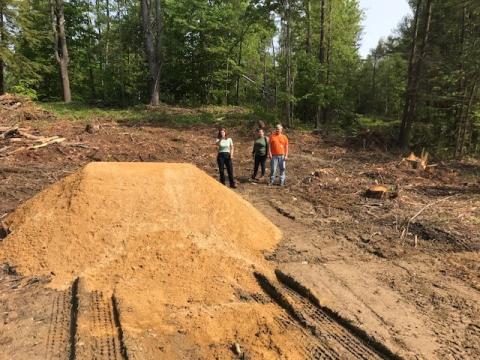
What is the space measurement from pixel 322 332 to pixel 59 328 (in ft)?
10.2

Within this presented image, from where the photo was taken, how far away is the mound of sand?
524cm

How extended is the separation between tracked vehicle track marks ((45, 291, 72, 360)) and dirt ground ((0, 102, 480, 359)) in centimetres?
2

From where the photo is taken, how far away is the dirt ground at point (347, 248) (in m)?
5.10

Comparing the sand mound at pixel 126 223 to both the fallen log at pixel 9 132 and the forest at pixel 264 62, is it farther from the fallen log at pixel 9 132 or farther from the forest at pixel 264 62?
the forest at pixel 264 62

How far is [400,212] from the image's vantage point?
9.63m

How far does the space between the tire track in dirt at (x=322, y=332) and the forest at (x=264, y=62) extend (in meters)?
13.2

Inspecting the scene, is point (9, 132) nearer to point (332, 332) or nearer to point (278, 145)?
Result: point (278, 145)

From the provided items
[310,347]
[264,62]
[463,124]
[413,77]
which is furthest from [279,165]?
Answer: [264,62]

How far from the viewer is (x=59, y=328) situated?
16.9 ft

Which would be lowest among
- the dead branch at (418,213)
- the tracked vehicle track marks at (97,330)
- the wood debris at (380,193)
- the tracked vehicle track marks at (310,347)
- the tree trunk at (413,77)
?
the tracked vehicle track marks at (310,347)

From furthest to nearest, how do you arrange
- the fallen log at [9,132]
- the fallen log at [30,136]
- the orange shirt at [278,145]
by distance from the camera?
the fallen log at [30,136], the fallen log at [9,132], the orange shirt at [278,145]

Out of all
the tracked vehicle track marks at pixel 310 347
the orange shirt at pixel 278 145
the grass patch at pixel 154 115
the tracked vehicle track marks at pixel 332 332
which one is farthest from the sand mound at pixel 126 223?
the grass patch at pixel 154 115

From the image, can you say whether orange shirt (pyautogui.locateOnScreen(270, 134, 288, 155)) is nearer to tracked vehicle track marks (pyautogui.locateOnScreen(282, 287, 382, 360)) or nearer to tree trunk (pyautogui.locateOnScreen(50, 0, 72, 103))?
tracked vehicle track marks (pyautogui.locateOnScreen(282, 287, 382, 360))

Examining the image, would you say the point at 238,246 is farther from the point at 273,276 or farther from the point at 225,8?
the point at 225,8
